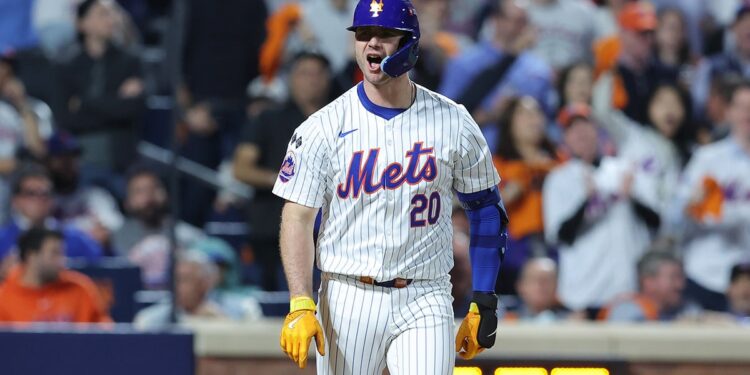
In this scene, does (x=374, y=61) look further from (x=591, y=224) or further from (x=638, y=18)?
(x=638, y=18)

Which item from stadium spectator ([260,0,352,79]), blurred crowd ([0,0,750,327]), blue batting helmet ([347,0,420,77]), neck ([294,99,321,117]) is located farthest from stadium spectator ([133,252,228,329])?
blue batting helmet ([347,0,420,77])

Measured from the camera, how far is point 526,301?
7992 millimetres

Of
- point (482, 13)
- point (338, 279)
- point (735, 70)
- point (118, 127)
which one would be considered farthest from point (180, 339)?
point (735, 70)

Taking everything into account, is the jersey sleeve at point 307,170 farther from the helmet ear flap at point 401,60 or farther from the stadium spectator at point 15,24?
the stadium spectator at point 15,24

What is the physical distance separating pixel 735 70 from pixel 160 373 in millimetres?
5329

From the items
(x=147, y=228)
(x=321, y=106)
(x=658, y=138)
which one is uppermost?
(x=321, y=106)

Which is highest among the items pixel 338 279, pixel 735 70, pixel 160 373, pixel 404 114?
pixel 735 70

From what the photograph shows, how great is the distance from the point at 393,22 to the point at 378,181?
1.66 ft

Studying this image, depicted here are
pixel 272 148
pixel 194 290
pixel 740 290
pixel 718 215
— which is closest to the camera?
pixel 194 290

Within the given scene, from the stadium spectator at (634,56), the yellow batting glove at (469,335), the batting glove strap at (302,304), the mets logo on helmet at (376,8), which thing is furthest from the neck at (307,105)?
the batting glove strap at (302,304)

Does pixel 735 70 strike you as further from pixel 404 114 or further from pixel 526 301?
pixel 404 114

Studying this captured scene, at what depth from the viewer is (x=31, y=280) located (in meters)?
7.54

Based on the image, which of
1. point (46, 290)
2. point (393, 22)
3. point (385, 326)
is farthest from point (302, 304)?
point (46, 290)

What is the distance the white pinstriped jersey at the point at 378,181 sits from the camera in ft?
14.7
